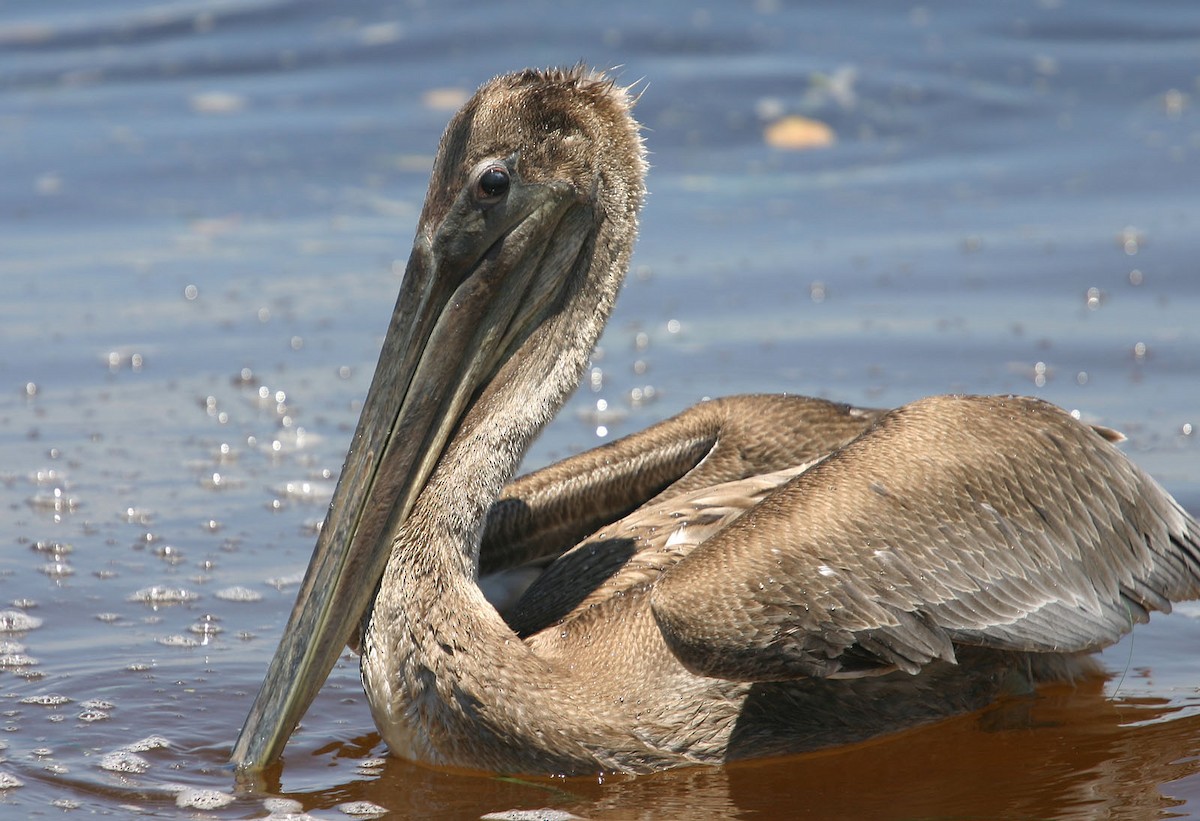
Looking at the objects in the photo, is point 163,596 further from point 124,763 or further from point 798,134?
point 798,134

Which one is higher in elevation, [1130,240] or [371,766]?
[1130,240]

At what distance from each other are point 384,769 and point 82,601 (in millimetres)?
1462

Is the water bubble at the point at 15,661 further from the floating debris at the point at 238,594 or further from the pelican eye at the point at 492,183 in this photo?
the pelican eye at the point at 492,183

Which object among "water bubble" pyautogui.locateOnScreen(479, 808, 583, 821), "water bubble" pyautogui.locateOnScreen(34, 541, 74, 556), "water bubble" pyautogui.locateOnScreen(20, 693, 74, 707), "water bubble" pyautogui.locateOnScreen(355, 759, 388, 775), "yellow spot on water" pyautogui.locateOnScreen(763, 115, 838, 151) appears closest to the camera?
"water bubble" pyautogui.locateOnScreen(479, 808, 583, 821)

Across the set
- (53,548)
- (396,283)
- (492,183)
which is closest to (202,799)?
(492,183)

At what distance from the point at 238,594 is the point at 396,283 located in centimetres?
312

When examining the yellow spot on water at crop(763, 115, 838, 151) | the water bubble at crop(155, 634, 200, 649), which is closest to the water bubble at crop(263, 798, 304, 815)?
the water bubble at crop(155, 634, 200, 649)

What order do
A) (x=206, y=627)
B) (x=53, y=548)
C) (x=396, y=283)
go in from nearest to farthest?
(x=206, y=627) < (x=53, y=548) < (x=396, y=283)

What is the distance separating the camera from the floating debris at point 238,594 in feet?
17.6

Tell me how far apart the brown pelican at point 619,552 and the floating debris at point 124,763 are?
25 centimetres

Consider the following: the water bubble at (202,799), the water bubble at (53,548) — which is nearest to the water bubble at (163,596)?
the water bubble at (53,548)

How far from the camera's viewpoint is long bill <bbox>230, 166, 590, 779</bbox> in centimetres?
421

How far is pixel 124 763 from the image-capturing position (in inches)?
167

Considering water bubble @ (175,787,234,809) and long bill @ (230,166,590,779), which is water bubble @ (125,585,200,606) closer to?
long bill @ (230,166,590,779)
